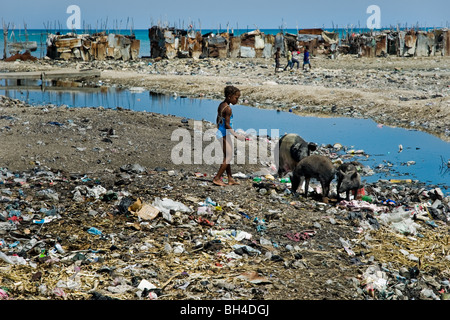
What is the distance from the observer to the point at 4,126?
32.7ft

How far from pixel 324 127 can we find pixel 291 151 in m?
6.13

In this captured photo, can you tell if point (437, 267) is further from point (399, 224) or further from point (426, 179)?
point (426, 179)

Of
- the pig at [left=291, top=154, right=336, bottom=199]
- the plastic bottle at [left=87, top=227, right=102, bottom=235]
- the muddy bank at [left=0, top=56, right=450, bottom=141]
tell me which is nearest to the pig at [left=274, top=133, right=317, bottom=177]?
the pig at [left=291, top=154, right=336, bottom=199]

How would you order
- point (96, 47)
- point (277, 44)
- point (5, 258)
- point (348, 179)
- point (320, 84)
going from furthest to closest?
point (277, 44), point (96, 47), point (320, 84), point (348, 179), point (5, 258)

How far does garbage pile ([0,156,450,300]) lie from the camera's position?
4.19 meters

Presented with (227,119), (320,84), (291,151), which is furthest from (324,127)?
(227,119)

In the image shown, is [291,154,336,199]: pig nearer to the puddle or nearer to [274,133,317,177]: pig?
[274,133,317,177]: pig

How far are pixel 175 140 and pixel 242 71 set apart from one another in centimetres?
1577

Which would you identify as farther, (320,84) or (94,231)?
(320,84)

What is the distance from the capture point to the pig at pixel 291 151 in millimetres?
7910

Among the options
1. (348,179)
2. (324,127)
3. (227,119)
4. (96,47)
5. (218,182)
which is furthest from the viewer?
(96,47)

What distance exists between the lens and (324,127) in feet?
45.4

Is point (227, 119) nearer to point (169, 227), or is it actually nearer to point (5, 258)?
point (169, 227)

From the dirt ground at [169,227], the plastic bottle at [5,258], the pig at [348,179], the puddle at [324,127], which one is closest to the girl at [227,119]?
the dirt ground at [169,227]
